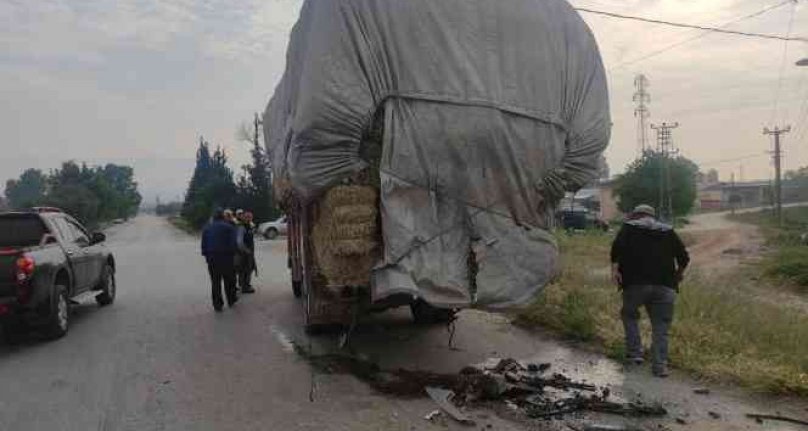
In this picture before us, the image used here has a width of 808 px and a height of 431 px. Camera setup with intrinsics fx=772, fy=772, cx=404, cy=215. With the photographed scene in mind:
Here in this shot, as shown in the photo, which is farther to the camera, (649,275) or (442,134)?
(649,275)

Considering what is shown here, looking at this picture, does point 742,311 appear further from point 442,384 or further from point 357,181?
point 357,181

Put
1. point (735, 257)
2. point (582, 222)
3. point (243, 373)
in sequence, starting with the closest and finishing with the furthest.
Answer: point (243, 373), point (735, 257), point (582, 222)

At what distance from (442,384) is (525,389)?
2.59 feet

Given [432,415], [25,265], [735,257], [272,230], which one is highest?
[25,265]

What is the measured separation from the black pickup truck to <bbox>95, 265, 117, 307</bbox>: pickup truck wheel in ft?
0.47

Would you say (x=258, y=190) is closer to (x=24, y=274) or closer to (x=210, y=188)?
(x=210, y=188)

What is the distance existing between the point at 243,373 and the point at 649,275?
14.0 ft

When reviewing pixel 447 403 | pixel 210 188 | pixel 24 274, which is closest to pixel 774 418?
pixel 447 403

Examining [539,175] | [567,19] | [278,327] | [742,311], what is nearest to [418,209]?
[539,175]

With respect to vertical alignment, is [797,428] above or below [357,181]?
below

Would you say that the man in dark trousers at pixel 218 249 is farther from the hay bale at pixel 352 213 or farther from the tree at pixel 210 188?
the tree at pixel 210 188

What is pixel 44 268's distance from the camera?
9.64m

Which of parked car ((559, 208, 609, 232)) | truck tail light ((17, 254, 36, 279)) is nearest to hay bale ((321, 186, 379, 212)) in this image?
truck tail light ((17, 254, 36, 279))

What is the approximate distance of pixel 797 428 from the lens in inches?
232
